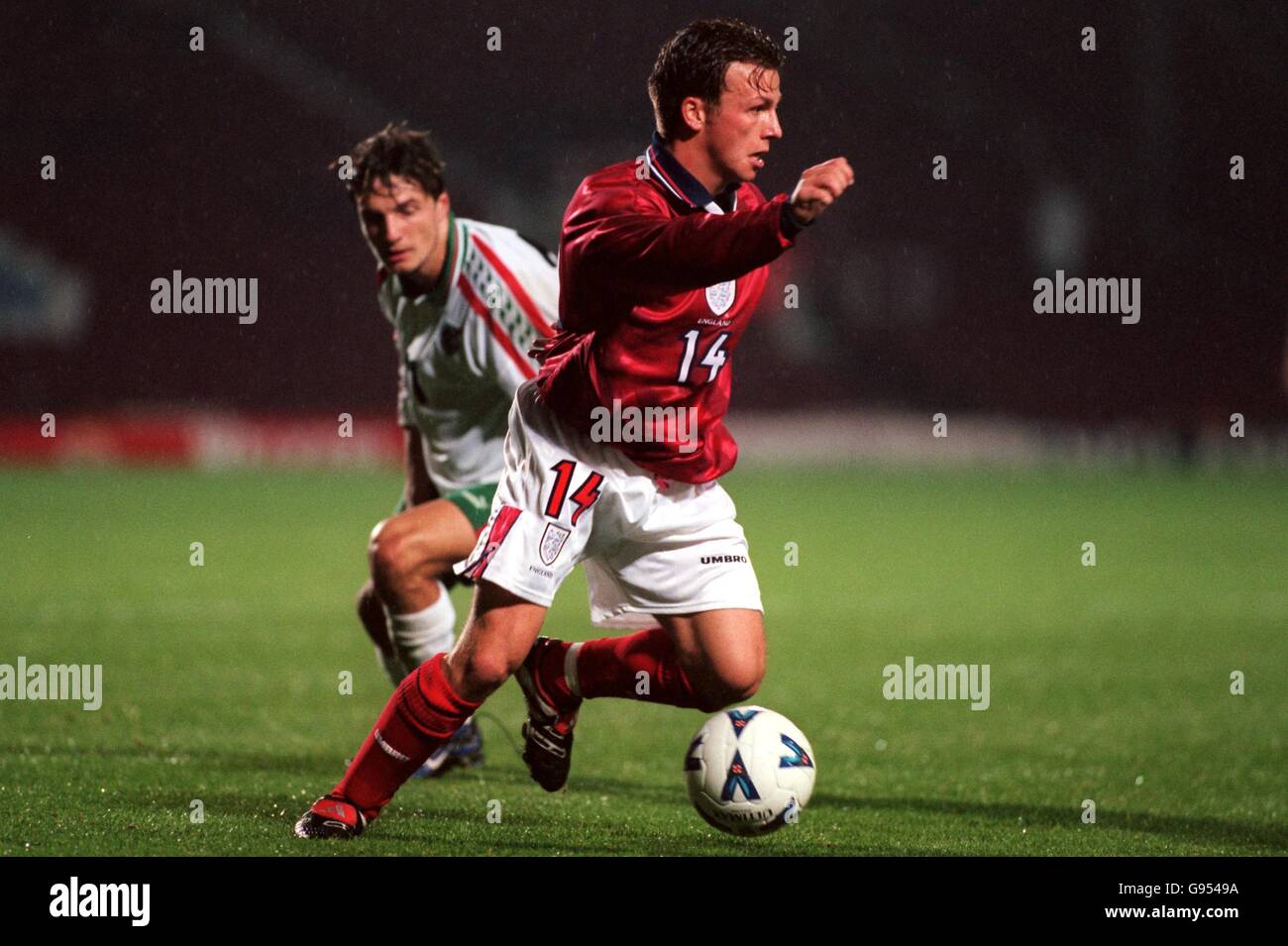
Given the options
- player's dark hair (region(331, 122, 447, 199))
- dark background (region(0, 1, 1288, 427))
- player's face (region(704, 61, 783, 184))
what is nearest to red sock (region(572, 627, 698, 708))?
player's face (region(704, 61, 783, 184))

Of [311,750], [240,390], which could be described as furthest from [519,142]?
[311,750]

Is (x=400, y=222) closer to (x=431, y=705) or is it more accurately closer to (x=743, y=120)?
(x=743, y=120)

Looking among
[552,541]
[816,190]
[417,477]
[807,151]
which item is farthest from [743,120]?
[807,151]

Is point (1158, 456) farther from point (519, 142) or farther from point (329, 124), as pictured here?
point (329, 124)

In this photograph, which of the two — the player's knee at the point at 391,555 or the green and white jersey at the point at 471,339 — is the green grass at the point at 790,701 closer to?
the player's knee at the point at 391,555

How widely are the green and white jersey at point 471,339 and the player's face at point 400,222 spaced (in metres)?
0.12

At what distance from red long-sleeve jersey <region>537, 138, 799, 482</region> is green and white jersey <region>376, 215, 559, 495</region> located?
3.41ft

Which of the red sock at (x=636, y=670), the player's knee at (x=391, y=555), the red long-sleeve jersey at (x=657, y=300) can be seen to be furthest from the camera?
the player's knee at (x=391, y=555)

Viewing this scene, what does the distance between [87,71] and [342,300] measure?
6.05 meters

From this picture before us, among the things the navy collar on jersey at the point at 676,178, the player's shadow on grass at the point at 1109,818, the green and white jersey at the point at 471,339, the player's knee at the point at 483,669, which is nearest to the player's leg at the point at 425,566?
the green and white jersey at the point at 471,339

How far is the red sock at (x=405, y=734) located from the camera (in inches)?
163

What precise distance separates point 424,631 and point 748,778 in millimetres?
1509

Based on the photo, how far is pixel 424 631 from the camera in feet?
17.1

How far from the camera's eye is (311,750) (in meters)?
5.77
